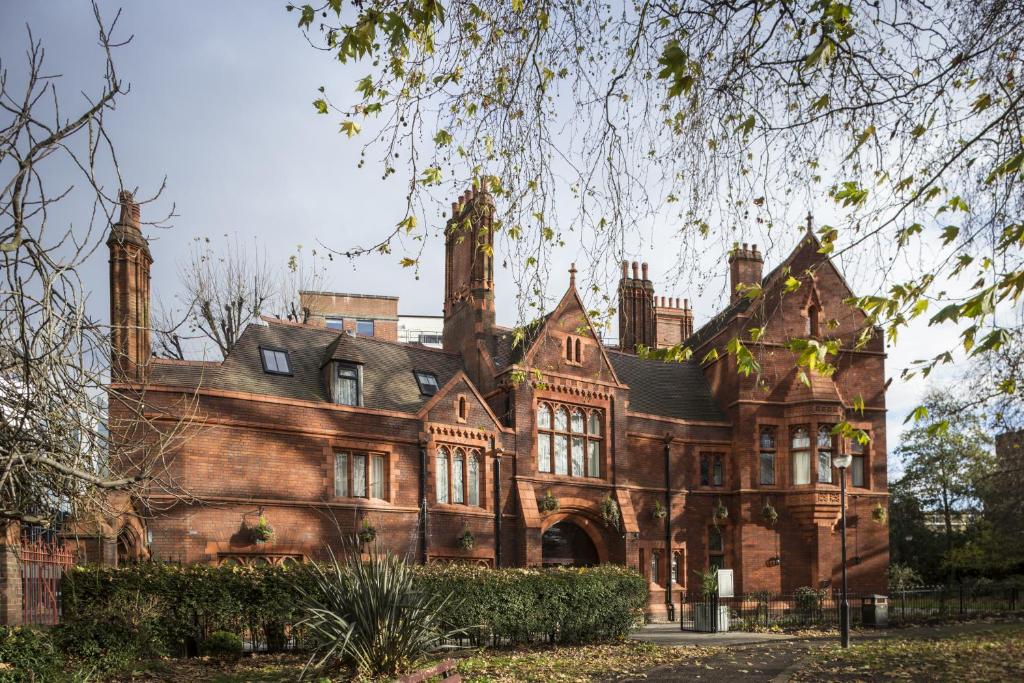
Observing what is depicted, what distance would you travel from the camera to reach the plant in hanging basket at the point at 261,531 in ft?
77.8

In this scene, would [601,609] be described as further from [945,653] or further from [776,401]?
[776,401]

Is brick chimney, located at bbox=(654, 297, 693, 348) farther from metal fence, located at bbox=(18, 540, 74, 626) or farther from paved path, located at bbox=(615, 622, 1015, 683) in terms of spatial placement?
metal fence, located at bbox=(18, 540, 74, 626)

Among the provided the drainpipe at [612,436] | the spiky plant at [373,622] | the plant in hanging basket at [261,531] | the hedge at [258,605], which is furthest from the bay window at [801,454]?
the spiky plant at [373,622]

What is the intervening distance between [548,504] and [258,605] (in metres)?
13.2

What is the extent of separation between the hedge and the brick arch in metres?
9.06

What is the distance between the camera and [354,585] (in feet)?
37.7

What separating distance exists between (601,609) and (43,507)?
40.1 feet

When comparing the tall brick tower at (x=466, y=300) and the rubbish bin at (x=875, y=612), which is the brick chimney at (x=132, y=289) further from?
the rubbish bin at (x=875, y=612)

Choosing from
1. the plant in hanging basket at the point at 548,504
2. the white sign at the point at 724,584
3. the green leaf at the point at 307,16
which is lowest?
the white sign at the point at 724,584

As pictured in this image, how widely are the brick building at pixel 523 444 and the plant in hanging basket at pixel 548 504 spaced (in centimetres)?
13

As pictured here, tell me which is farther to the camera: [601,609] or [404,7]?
[601,609]

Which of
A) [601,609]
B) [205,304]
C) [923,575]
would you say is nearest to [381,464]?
[601,609]

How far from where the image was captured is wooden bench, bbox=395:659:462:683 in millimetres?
9907

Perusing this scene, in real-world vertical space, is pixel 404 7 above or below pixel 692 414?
above
